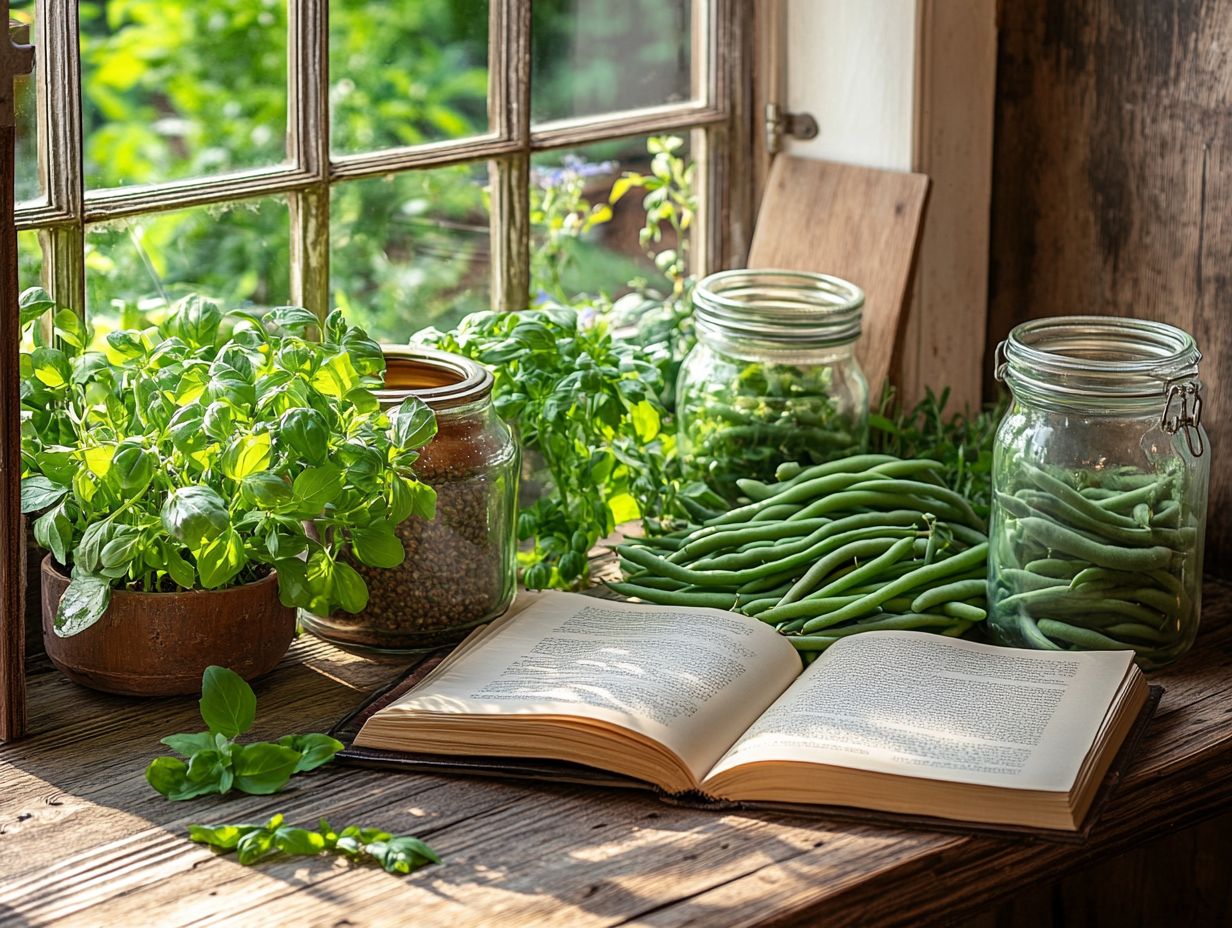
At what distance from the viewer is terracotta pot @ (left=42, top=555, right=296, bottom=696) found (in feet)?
3.95

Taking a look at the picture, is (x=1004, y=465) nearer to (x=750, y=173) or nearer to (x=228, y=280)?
(x=750, y=173)

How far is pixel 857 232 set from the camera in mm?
1711

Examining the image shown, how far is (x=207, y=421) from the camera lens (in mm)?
1151

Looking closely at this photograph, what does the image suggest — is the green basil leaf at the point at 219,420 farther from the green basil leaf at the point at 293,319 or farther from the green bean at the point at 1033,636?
the green bean at the point at 1033,636

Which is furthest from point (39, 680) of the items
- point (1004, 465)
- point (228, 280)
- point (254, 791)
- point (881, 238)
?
point (228, 280)

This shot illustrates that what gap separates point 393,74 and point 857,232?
149cm

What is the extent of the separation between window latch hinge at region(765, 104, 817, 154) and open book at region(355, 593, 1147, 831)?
2.20 ft

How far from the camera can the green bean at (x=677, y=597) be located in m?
1.41

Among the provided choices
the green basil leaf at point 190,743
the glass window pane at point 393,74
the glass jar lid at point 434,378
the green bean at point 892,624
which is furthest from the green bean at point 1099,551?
the glass window pane at point 393,74

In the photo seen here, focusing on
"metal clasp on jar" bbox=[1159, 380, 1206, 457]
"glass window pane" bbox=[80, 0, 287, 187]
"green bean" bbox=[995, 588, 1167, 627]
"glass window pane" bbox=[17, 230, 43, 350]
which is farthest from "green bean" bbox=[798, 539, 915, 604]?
"glass window pane" bbox=[80, 0, 287, 187]

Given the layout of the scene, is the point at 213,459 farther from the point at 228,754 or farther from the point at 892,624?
the point at 892,624

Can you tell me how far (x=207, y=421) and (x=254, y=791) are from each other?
0.27m

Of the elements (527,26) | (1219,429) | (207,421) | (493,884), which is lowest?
(493,884)

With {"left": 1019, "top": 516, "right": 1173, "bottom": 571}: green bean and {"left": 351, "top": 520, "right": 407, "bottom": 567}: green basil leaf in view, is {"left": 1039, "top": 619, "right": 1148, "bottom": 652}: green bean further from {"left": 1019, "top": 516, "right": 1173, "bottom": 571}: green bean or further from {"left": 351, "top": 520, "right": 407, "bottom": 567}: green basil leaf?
{"left": 351, "top": 520, "right": 407, "bottom": 567}: green basil leaf
